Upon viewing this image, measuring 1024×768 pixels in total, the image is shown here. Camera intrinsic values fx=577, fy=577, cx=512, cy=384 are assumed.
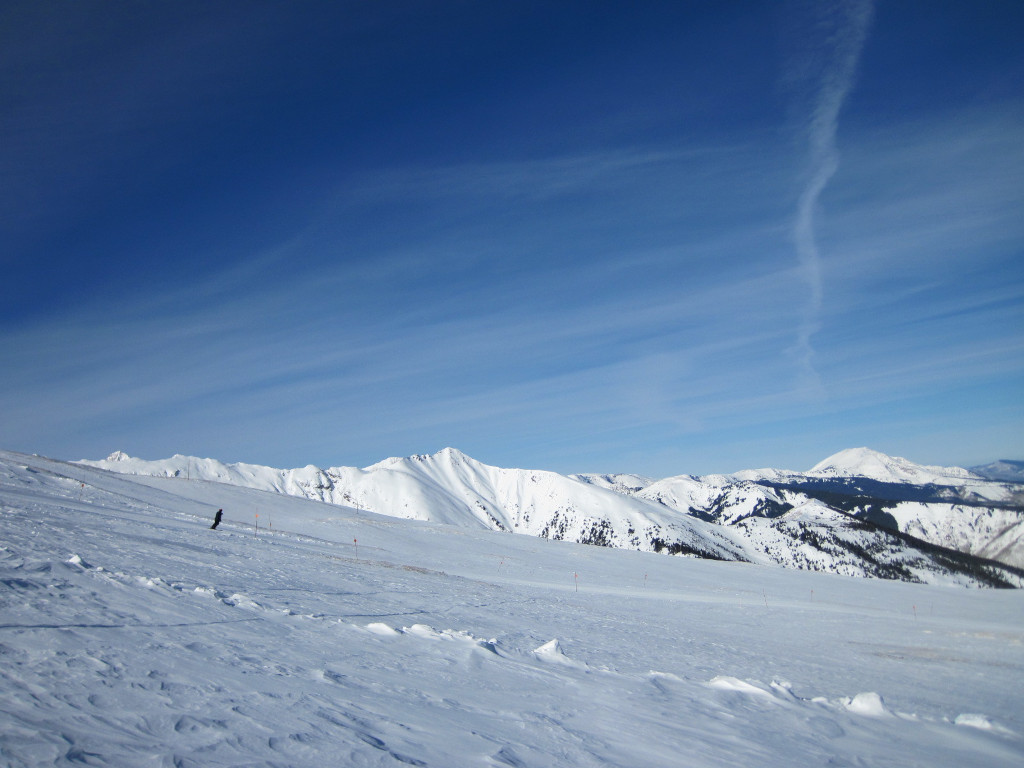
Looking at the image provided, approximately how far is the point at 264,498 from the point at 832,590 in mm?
52551

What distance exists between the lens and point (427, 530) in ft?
173

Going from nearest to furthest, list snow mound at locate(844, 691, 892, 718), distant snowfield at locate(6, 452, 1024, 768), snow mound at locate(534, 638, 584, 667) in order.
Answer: distant snowfield at locate(6, 452, 1024, 768) < snow mound at locate(844, 691, 892, 718) < snow mound at locate(534, 638, 584, 667)

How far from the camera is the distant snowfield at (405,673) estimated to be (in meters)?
6.19

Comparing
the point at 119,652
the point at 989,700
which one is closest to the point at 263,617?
the point at 119,652

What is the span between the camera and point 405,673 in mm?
9562

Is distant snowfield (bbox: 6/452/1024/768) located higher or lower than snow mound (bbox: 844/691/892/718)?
lower

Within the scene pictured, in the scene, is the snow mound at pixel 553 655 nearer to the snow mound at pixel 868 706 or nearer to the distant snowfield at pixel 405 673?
the distant snowfield at pixel 405 673

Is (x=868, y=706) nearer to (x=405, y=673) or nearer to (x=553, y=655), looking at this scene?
(x=553, y=655)


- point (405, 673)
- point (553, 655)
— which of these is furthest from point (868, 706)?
point (405, 673)

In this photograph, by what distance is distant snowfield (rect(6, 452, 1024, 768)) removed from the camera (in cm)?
619

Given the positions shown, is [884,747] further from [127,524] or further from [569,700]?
[127,524]

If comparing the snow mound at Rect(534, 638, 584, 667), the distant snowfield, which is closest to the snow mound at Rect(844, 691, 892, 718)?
the distant snowfield

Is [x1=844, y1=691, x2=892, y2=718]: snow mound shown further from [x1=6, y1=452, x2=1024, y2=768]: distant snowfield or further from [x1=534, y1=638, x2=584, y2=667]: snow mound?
[x1=534, y1=638, x2=584, y2=667]: snow mound

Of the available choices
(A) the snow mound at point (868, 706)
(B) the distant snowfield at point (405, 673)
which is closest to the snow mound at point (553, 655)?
(B) the distant snowfield at point (405, 673)
